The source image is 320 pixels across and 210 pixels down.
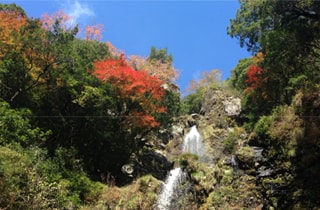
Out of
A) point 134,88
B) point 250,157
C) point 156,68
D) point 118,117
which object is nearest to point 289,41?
point 250,157

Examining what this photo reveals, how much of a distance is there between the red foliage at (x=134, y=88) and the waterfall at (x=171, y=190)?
3335 millimetres

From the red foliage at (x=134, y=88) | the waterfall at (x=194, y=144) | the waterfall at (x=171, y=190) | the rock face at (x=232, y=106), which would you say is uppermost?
the rock face at (x=232, y=106)

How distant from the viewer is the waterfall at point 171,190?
17609 millimetres

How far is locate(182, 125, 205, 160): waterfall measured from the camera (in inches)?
1036

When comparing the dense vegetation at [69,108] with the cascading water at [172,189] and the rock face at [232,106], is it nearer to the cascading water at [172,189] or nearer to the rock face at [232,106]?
the cascading water at [172,189]

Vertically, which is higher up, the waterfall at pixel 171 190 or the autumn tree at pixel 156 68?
the autumn tree at pixel 156 68

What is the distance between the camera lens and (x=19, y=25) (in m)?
→ 18.7

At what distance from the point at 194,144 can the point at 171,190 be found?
9.16 m

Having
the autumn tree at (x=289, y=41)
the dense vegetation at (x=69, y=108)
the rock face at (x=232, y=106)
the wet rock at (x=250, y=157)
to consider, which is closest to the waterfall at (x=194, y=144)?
the rock face at (x=232, y=106)

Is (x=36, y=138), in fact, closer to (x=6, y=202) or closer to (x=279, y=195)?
(x=6, y=202)

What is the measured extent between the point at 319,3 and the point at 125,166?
44.9 ft

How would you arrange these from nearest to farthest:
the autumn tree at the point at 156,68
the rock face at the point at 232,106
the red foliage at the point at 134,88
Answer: the red foliage at the point at 134,88, the rock face at the point at 232,106, the autumn tree at the point at 156,68

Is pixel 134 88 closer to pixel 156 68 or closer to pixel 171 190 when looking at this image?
pixel 171 190

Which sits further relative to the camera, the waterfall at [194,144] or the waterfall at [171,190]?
the waterfall at [194,144]
